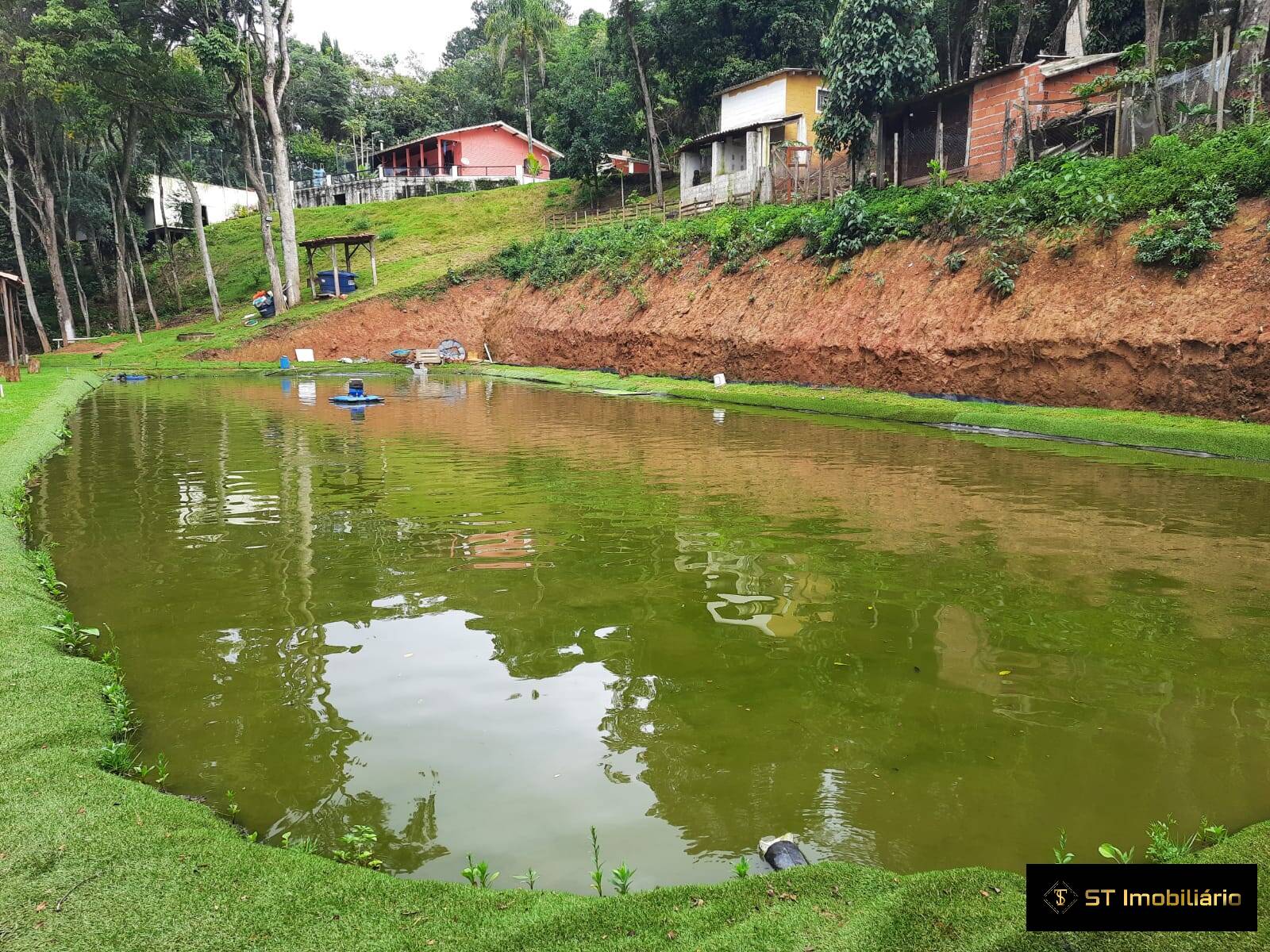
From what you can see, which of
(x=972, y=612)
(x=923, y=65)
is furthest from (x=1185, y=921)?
(x=923, y=65)

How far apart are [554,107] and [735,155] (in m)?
21.5

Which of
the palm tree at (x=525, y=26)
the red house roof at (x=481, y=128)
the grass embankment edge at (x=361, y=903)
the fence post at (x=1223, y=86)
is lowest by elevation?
the grass embankment edge at (x=361, y=903)

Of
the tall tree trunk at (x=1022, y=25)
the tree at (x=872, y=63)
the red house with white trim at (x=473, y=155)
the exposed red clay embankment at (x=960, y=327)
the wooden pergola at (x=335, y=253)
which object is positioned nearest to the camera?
the exposed red clay embankment at (x=960, y=327)

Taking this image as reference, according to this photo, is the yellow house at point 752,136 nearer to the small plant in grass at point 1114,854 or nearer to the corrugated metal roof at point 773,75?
the corrugated metal roof at point 773,75

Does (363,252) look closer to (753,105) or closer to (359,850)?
(753,105)

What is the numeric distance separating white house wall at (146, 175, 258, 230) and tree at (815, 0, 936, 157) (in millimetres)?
51481

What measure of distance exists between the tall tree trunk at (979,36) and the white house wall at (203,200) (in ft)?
179

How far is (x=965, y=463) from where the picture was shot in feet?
51.4

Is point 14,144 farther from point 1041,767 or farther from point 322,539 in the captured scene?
point 1041,767

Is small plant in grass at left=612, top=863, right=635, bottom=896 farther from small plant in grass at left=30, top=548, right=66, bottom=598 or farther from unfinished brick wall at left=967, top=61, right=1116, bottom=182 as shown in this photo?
unfinished brick wall at left=967, top=61, right=1116, bottom=182

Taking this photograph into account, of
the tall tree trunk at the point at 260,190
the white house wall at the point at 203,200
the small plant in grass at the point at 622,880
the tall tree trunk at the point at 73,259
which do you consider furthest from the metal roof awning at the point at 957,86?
the white house wall at the point at 203,200

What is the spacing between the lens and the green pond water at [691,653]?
4961 millimetres

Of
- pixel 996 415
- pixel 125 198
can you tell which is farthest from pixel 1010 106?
pixel 125 198

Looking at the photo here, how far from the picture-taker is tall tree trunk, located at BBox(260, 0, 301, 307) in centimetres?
4162
